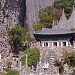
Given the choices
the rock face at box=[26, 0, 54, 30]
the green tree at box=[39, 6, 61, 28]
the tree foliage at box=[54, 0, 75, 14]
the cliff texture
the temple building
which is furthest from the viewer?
the tree foliage at box=[54, 0, 75, 14]

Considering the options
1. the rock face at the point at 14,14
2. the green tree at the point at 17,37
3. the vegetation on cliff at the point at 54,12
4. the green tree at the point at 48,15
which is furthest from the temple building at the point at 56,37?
the vegetation on cliff at the point at 54,12

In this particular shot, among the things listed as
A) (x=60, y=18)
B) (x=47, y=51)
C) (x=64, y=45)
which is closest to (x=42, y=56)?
(x=47, y=51)

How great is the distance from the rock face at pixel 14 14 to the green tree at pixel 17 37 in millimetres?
670

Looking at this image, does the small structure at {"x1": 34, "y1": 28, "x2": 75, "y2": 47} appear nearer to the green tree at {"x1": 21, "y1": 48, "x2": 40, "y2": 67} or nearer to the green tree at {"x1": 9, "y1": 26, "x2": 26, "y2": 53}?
the green tree at {"x1": 9, "y1": 26, "x2": 26, "y2": 53}

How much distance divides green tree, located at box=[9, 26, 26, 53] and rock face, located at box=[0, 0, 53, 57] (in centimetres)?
67

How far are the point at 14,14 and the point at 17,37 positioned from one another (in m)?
4.97

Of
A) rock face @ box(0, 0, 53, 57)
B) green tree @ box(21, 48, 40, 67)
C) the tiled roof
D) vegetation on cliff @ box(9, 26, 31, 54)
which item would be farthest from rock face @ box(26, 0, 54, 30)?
green tree @ box(21, 48, 40, 67)

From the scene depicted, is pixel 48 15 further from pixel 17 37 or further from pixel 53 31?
pixel 17 37

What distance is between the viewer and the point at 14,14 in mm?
59094

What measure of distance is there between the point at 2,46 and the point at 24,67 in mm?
9050

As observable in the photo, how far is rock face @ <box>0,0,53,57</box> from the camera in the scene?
56.0m

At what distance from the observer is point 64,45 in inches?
2156

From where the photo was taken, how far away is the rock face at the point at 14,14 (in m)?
56.0

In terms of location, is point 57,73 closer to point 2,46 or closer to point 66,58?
point 66,58
